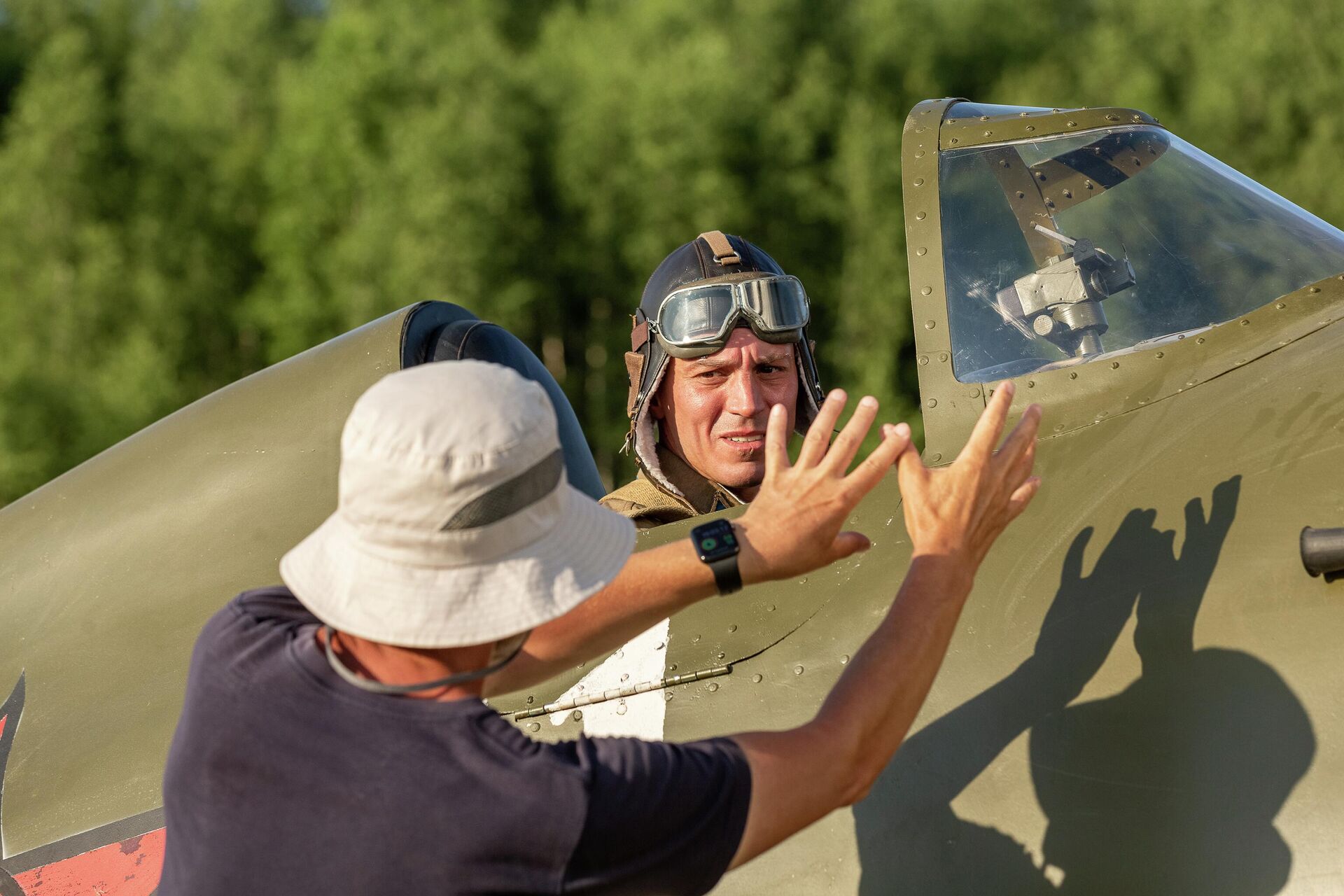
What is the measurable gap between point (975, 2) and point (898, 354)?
11.8 m

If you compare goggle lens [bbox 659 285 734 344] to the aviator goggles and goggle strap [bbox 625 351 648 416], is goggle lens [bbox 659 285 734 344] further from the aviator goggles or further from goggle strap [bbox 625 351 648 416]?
goggle strap [bbox 625 351 648 416]

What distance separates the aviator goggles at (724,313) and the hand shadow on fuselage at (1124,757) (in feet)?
4.67

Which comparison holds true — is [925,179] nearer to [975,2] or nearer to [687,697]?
[687,697]

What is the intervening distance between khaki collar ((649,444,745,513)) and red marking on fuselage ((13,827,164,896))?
151cm

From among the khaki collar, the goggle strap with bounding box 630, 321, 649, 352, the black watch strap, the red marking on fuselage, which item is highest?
the black watch strap

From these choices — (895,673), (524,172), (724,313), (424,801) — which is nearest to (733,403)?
(724,313)

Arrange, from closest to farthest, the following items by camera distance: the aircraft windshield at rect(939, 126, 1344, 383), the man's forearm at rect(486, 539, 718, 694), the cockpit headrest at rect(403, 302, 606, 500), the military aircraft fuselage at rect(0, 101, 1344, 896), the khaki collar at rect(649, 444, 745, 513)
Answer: the man's forearm at rect(486, 539, 718, 694) < the military aircraft fuselage at rect(0, 101, 1344, 896) < the aircraft windshield at rect(939, 126, 1344, 383) < the cockpit headrest at rect(403, 302, 606, 500) < the khaki collar at rect(649, 444, 745, 513)

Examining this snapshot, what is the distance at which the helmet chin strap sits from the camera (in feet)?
5.46

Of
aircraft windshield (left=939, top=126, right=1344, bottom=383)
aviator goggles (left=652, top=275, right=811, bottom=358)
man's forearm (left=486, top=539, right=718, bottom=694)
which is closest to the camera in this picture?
man's forearm (left=486, top=539, right=718, bottom=694)

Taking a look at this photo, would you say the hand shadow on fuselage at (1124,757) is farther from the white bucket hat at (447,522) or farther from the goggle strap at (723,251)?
the goggle strap at (723,251)

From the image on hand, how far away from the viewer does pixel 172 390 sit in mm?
23781

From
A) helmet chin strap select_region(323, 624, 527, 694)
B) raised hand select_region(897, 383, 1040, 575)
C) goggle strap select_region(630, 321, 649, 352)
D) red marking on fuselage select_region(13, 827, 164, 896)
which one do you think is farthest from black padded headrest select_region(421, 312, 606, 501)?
helmet chin strap select_region(323, 624, 527, 694)

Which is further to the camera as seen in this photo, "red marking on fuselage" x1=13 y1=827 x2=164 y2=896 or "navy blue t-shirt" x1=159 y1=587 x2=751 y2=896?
"red marking on fuselage" x1=13 y1=827 x2=164 y2=896

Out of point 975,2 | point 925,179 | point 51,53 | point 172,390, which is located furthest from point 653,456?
point 975,2
